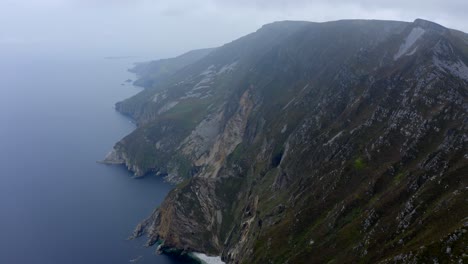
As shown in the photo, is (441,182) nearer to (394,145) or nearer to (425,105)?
(394,145)

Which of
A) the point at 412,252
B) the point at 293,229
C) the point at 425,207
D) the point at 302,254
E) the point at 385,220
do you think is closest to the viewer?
the point at 412,252

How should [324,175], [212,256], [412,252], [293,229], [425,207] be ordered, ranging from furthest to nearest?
[212,256] < [324,175] < [293,229] < [425,207] < [412,252]

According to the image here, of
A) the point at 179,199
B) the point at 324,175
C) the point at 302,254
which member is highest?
the point at 324,175

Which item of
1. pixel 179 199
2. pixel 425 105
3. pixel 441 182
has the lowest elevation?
pixel 179 199

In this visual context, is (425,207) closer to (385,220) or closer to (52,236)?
(385,220)

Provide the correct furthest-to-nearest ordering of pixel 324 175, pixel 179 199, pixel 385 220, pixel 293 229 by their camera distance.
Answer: pixel 179 199 → pixel 324 175 → pixel 293 229 → pixel 385 220

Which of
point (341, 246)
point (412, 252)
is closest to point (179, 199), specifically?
point (341, 246)

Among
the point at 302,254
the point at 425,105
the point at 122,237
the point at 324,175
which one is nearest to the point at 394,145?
the point at 425,105

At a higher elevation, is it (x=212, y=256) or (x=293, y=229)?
(x=293, y=229)

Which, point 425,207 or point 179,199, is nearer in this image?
point 425,207
